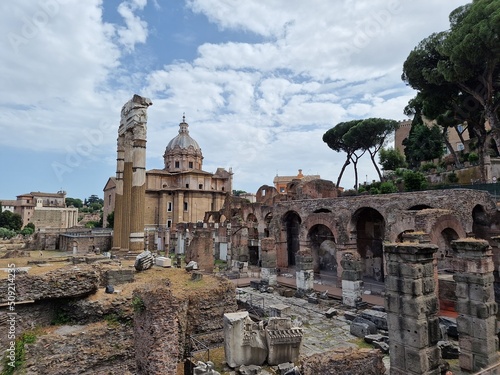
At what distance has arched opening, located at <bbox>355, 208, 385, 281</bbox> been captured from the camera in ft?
60.0

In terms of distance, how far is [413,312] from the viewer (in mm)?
5719

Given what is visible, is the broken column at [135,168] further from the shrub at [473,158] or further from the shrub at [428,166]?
the shrub at [428,166]

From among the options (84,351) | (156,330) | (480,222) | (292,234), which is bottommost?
(84,351)

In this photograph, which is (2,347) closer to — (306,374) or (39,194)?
(306,374)

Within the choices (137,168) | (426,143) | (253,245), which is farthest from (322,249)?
(426,143)

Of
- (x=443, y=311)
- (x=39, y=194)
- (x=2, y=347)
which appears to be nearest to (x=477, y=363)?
(x=443, y=311)

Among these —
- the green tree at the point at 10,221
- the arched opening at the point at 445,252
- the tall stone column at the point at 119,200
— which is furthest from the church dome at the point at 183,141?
the arched opening at the point at 445,252

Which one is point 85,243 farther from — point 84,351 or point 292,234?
point 84,351

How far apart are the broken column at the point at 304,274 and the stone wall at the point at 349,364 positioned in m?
9.43

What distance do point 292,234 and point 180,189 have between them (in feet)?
75.0

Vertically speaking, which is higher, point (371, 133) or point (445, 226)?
point (371, 133)

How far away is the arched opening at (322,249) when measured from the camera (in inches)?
816

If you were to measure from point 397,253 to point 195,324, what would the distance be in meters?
5.12

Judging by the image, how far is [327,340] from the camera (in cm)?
942
